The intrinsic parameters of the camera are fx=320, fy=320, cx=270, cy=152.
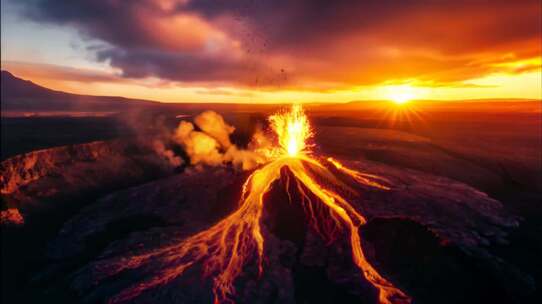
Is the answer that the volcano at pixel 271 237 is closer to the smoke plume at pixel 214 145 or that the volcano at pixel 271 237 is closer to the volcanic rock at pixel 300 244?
the volcanic rock at pixel 300 244

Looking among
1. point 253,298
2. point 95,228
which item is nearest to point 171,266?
point 253,298

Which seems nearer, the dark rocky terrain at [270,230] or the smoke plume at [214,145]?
the dark rocky terrain at [270,230]

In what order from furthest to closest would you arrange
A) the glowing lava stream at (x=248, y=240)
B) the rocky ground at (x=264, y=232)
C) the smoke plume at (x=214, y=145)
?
the smoke plume at (x=214, y=145) → the glowing lava stream at (x=248, y=240) → the rocky ground at (x=264, y=232)

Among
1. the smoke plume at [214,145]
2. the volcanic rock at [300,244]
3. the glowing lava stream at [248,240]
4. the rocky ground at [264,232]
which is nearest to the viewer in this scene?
the volcanic rock at [300,244]

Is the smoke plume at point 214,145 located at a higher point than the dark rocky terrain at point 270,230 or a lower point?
higher

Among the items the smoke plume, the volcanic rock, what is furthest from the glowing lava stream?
the smoke plume

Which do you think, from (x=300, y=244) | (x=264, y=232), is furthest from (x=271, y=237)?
(x=300, y=244)

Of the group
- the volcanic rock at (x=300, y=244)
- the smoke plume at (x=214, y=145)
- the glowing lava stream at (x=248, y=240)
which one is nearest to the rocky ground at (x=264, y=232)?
the volcanic rock at (x=300, y=244)

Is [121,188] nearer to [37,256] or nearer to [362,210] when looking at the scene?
[37,256]
